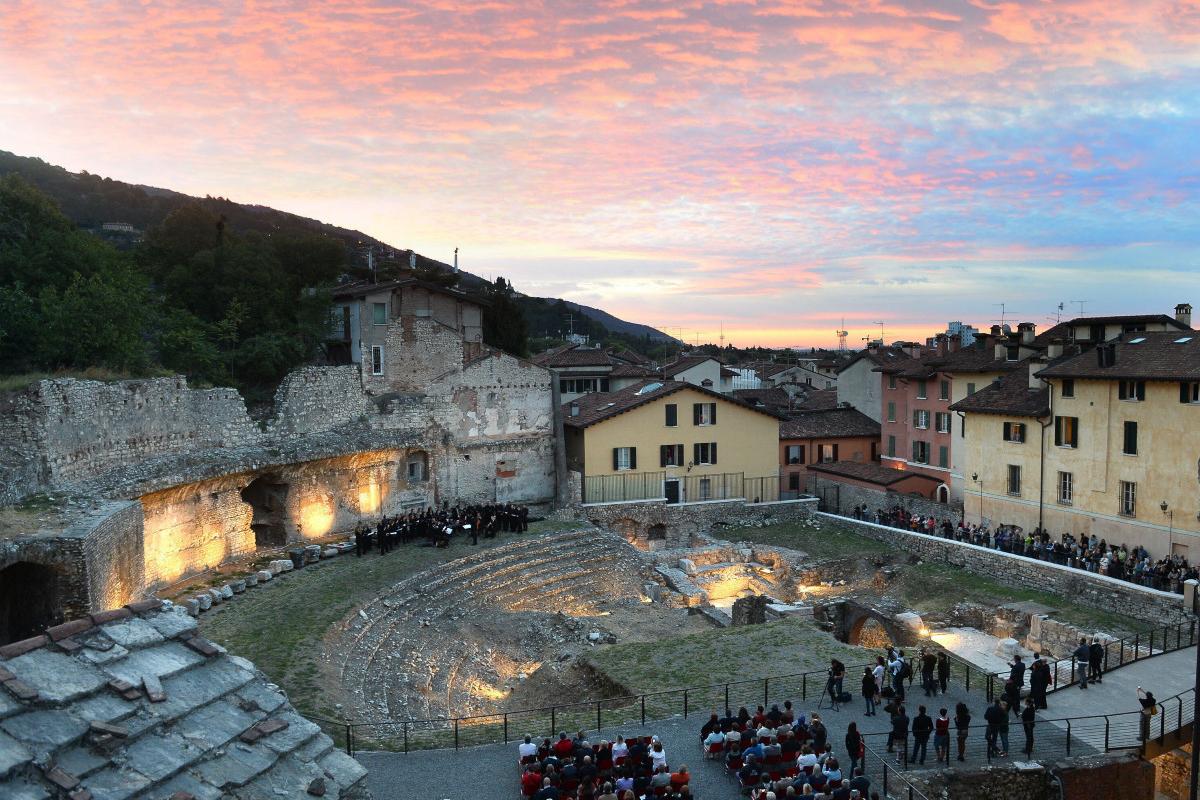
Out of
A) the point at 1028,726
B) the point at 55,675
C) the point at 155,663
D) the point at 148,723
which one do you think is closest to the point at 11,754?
the point at 55,675

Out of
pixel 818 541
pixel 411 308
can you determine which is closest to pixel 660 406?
pixel 818 541

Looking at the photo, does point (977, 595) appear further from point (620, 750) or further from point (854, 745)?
point (620, 750)

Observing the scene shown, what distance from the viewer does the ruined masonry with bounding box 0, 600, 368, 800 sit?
7.59 meters

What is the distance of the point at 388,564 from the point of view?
1201 inches

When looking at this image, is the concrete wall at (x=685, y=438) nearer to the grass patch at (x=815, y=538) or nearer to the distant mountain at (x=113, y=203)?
the grass patch at (x=815, y=538)

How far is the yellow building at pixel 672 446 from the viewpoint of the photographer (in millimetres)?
43438

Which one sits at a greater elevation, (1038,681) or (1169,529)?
(1169,529)

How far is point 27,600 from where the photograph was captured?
1969 centimetres

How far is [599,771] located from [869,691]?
6.95 m

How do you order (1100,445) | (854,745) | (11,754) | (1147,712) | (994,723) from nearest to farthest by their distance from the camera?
(11,754) < (854,745) < (994,723) < (1147,712) < (1100,445)

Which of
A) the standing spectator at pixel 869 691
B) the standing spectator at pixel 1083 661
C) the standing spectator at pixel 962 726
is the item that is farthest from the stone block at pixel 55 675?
the standing spectator at pixel 1083 661

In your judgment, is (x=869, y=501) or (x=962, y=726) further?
(x=869, y=501)

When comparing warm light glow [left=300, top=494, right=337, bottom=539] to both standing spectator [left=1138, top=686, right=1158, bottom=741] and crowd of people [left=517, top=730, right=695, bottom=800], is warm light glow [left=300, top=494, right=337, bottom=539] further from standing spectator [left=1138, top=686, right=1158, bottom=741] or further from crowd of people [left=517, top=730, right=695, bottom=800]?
standing spectator [left=1138, top=686, right=1158, bottom=741]

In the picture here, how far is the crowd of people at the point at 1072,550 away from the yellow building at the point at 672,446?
7970mm
